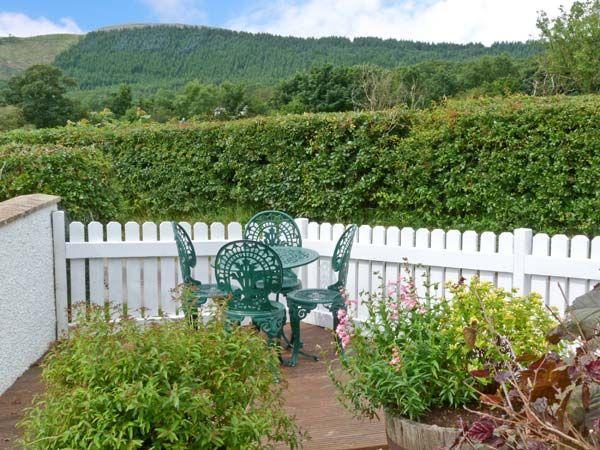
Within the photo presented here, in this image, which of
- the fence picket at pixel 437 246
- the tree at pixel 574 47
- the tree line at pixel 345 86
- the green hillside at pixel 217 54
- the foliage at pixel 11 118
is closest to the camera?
the fence picket at pixel 437 246

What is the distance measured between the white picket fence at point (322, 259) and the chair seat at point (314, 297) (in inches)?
22.9

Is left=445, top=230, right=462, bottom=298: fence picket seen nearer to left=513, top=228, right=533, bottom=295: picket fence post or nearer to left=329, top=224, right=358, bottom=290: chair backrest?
left=513, top=228, right=533, bottom=295: picket fence post

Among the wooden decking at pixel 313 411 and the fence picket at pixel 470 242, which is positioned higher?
the fence picket at pixel 470 242

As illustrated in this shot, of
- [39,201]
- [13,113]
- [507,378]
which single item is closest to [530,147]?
[39,201]

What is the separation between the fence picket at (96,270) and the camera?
5641 mm

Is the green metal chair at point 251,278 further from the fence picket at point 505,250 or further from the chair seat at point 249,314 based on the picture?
the fence picket at point 505,250

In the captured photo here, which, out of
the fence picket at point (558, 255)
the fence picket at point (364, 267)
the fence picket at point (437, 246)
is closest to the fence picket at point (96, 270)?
the fence picket at point (364, 267)

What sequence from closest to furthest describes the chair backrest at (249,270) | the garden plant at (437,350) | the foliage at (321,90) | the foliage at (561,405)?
the foliage at (561,405) → the garden plant at (437,350) → the chair backrest at (249,270) → the foliage at (321,90)

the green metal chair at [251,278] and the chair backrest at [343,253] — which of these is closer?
the green metal chair at [251,278]

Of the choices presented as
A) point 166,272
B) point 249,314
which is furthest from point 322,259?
point 249,314

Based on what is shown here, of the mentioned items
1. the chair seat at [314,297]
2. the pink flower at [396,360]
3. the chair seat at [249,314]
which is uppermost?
the pink flower at [396,360]

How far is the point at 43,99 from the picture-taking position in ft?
130

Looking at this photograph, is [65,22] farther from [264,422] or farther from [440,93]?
[264,422]

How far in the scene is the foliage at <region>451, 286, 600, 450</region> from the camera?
172cm
